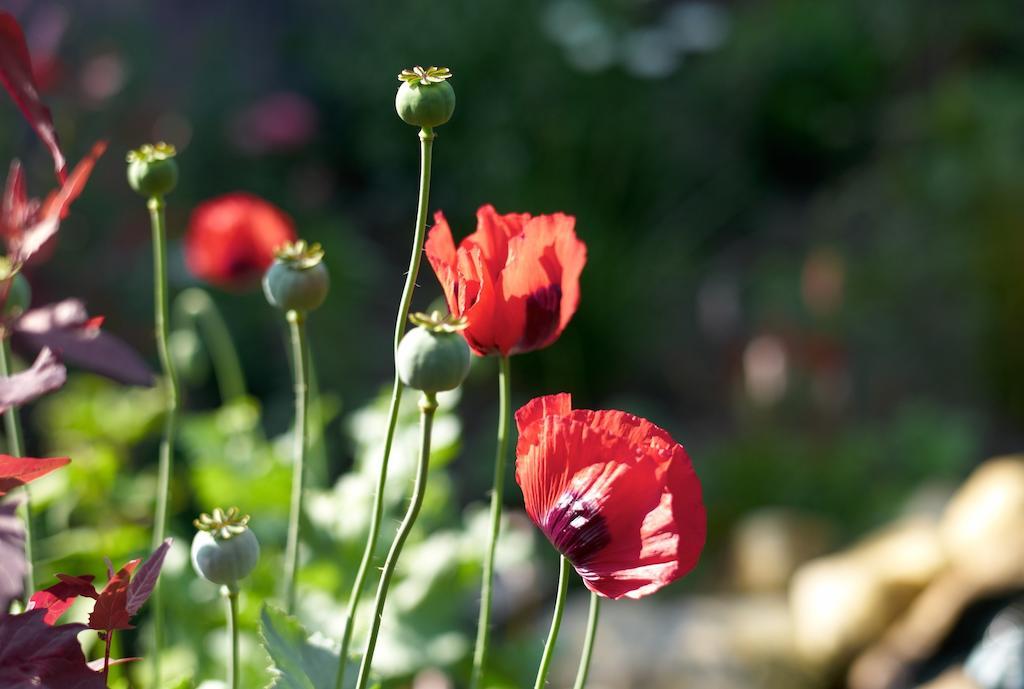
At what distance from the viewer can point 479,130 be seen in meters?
3.83

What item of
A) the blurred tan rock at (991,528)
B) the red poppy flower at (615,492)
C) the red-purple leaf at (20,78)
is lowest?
the blurred tan rock at (991,528)

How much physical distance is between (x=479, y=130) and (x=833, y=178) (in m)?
1.45

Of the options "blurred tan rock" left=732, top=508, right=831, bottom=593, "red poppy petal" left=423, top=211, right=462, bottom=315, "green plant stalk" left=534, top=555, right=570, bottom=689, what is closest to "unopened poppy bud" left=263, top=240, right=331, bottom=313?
"red poppy petal" left=423, top=211, right=462, bottom=315

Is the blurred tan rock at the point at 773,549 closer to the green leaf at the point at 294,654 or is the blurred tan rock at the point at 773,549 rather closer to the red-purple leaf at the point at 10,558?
the green leaf at the point at 294,654

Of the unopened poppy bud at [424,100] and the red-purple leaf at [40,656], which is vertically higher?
the unopened poppy bud at [424,100]

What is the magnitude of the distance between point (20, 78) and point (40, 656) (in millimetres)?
212

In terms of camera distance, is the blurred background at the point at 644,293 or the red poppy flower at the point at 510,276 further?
the blurred background at the point at 644,293

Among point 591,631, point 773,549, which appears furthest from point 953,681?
point 591,631

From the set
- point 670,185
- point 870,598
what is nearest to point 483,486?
point 870,598

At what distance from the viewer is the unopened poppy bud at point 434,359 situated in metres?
0.36

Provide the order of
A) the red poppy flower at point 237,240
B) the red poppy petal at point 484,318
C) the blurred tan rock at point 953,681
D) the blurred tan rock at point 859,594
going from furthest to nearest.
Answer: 1. the blurred tan rock at point 859,594
2. the blurred tan rock at point 953,681
3. the red poppy flower at point 237,240
4. the red poppy petal at point 484,318

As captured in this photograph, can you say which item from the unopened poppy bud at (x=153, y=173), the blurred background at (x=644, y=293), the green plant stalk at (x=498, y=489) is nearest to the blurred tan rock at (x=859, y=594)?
the blurred background at (x=644, y=293)

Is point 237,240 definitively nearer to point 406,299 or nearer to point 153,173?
point 153,173

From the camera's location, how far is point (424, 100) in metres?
0.40
